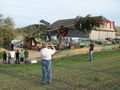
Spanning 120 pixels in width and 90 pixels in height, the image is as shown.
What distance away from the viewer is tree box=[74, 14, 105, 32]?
60.1 metres

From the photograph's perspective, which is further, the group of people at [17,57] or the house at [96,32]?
the house at [96,32]

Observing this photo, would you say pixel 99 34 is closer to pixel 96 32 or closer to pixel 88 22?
pixel 96 32

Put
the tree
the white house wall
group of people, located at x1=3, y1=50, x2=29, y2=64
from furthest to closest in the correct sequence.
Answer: the white house wall
the tree
group of people, located at x1=3, y1=50, x2=29, y2=64

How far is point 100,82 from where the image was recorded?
996cm

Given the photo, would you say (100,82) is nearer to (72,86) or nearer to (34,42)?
(72,86)

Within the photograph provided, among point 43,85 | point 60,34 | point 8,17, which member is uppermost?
point 8,17

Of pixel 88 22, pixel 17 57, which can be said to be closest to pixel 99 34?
pixel 88 22

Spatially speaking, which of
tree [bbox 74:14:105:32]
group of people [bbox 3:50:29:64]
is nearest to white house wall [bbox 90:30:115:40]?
tree [bbox 74:14:105:32]

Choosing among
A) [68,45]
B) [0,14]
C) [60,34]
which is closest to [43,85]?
[60,34]

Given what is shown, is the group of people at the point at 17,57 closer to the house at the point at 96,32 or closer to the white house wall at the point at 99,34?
the house at the point at 96,32

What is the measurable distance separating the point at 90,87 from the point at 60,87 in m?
1.12

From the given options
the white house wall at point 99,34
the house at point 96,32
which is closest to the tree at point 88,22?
the house at point 96,32

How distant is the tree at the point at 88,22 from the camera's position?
2367 inches

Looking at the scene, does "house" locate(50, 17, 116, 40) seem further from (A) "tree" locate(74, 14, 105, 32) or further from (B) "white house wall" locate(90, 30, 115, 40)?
(A) "tree" locate(74, 14, 105, 32)
